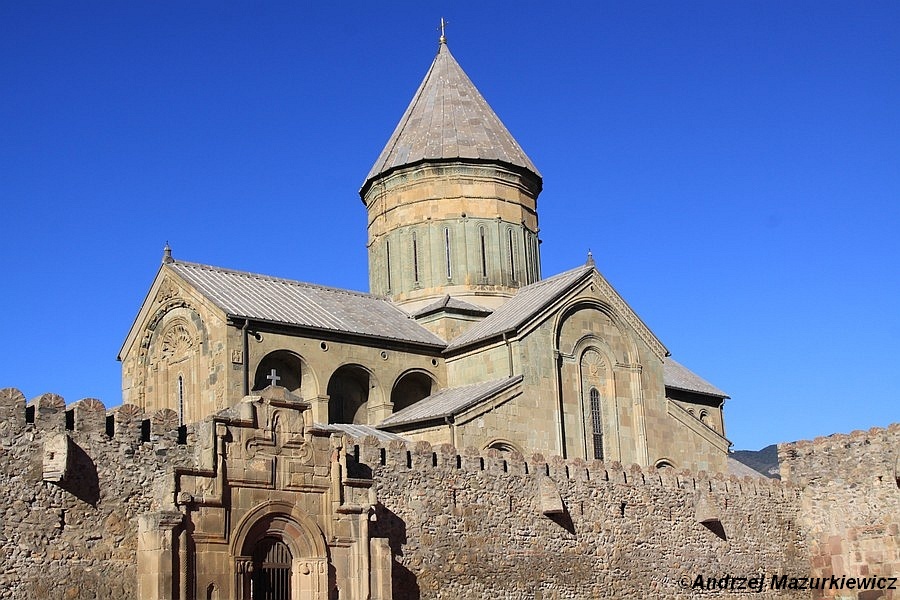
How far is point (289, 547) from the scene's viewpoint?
19234mm

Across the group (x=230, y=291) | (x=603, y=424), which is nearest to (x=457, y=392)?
(x=603, y=424)

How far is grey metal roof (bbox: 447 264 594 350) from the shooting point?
29734mm

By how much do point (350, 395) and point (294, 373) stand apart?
77.2 inches

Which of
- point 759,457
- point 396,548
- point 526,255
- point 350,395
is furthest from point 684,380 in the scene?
point 759,457

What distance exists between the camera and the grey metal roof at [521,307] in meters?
29.7

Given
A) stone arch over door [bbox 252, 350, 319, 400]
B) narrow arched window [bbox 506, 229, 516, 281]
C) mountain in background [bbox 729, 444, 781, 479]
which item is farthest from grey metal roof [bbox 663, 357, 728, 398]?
mountain in background [bbox 729, 444, 781, 479]

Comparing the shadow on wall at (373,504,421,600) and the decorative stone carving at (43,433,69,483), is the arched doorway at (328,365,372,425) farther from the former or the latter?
the decorative stone carving at (43,433,69,483)

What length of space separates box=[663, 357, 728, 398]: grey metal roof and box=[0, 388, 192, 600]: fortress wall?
21832 millimetres

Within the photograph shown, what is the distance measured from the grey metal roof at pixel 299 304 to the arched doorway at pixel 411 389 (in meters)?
0.89

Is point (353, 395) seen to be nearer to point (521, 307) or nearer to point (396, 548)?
point (521, 307)

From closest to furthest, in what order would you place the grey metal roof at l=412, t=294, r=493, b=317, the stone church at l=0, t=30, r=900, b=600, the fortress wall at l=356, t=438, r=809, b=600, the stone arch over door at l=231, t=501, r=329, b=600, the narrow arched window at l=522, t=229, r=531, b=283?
1. the stone church at l=0, t=30, r=900, b=600
2. the stone arch over door at l=231, t=501, r=329, b=600
3. the fortress wall at l=356, t=438, r=809, b=600
4. the grey metal roof at l=412, t=294, r=493, b=317
5. the narrow arched window at l=522, t=229, r=531, b=283

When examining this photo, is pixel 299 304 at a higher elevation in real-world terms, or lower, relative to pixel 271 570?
higher

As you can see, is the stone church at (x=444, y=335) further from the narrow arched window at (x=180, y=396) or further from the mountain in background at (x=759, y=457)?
the mountain in background at (x=759, y=457)

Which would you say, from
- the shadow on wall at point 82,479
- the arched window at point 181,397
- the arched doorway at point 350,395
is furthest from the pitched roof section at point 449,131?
the shadow on wall at point 82,479
